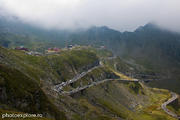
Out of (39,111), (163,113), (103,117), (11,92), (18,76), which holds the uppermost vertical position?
(18,76)

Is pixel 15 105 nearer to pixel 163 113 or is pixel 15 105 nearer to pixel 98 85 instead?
pixel 98 85

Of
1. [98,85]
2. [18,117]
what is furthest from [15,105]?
[98,85]

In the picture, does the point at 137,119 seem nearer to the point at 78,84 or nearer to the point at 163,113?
the point at 163,113

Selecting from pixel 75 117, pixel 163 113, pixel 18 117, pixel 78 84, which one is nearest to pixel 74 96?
pixel 78 84

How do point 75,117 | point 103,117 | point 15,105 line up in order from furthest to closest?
point 103,117 → point 75,117 → point 15,105

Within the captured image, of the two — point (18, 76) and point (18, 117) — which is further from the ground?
point (18, 76)

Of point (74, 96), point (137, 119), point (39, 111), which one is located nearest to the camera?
point (39, 111)

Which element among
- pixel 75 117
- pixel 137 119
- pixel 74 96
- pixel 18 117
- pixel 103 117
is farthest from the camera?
pixel 137 119

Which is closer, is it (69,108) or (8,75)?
(8,75)

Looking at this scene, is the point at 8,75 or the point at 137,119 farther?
the point at 137,119

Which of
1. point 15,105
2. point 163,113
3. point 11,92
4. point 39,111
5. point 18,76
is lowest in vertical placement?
point 163,113
